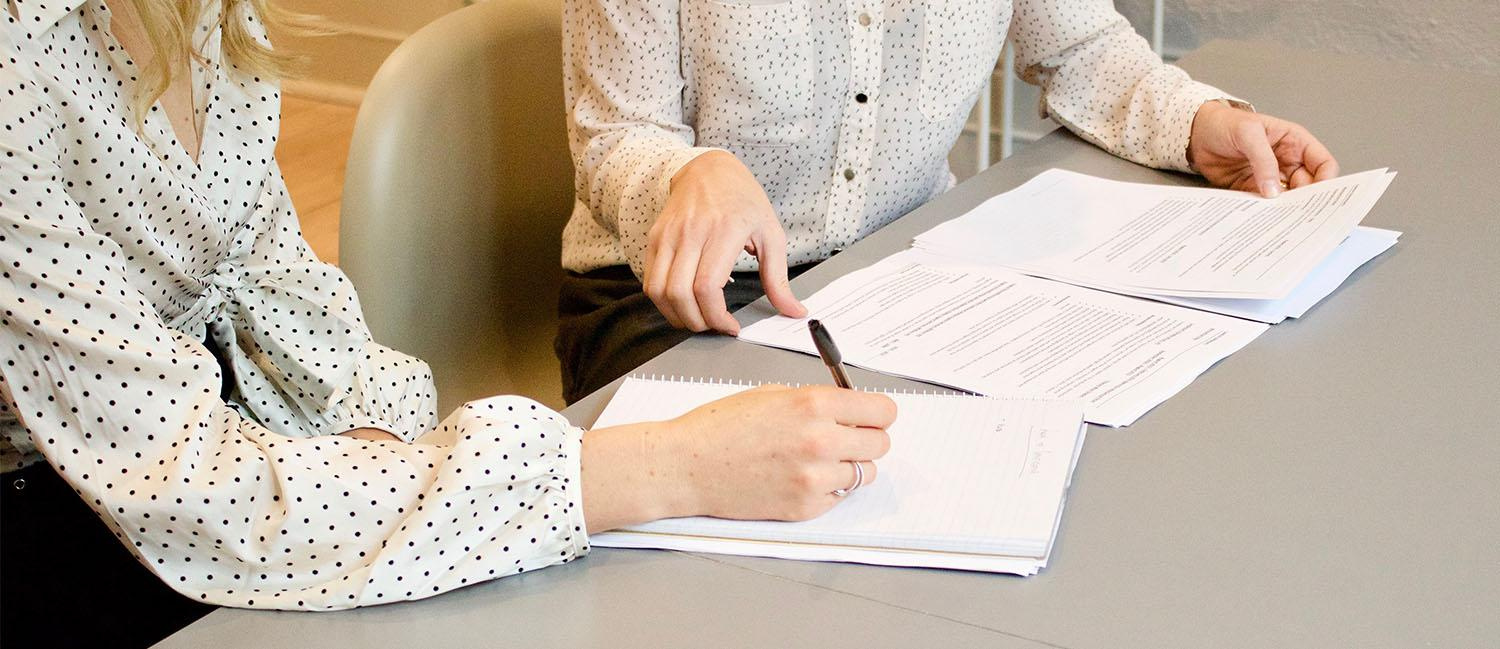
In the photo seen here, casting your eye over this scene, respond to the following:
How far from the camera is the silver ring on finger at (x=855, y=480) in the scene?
0.75 metres

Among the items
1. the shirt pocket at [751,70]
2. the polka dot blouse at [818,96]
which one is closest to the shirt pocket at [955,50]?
the polka dot blouse at [818,96]

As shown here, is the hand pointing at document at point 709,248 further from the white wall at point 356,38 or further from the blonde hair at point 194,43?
the white wall at point 356,38

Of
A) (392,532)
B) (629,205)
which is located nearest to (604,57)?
(629,205)

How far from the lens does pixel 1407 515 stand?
0.72 meters

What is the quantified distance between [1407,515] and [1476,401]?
16 cm

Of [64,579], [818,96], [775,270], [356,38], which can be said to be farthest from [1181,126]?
[356,38]

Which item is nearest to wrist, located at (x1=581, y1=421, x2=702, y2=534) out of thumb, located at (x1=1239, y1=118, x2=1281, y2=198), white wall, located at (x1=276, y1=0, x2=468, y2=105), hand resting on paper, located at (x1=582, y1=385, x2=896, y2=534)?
hand resting on paper, located at (x1=582, y1=385, x2=896, y2=534)

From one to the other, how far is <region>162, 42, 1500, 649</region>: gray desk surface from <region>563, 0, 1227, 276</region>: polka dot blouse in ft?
1.21

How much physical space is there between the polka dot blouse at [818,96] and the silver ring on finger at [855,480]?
47 centimetres

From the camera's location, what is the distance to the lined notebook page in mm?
715

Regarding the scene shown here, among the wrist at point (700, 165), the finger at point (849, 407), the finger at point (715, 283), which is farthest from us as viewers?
A: the wrist at point (700, 165)

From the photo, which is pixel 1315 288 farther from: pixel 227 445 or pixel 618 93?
pixel 227 445

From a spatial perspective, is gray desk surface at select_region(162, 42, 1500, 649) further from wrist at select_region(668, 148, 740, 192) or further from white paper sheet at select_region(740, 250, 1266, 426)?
wrist at select_region(668, 148, 740, 192)

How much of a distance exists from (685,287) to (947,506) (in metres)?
0.31
